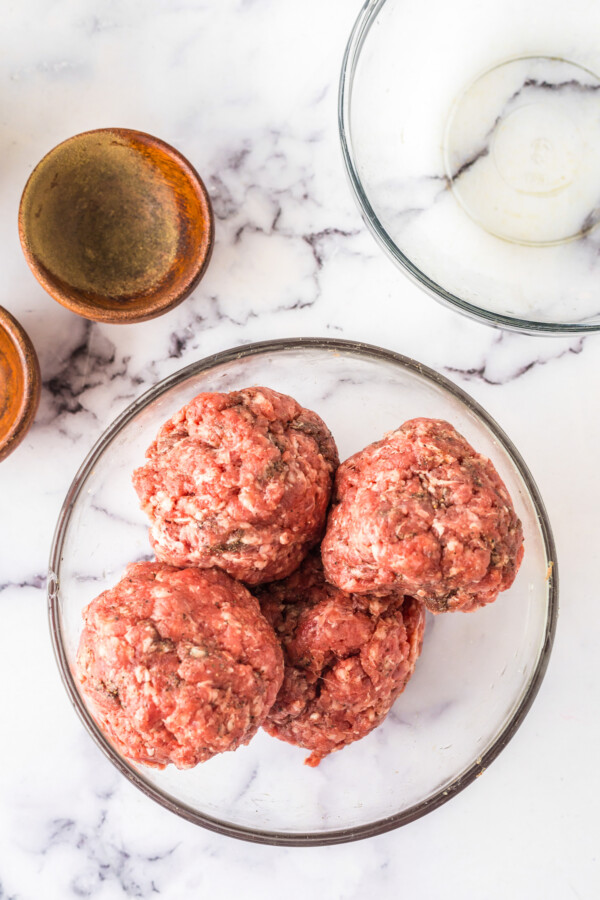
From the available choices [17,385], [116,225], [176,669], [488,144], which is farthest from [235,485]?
[488,144]

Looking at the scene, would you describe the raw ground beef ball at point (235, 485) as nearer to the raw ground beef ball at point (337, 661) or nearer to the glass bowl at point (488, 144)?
the raw ground beef ball at point (337, 661)

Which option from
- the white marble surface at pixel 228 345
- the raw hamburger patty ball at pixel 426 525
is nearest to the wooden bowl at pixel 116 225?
the white marble surface at pixel 228 345

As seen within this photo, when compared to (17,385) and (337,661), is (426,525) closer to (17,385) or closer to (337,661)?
(337,661)

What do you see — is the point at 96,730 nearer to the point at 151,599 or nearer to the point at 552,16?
the point at 151,599

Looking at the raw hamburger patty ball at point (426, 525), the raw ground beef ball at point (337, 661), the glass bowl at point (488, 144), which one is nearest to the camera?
the raw hamburger patty ball at point (426, 525)

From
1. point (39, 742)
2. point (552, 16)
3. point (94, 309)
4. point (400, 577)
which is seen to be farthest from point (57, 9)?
point (39, 742)

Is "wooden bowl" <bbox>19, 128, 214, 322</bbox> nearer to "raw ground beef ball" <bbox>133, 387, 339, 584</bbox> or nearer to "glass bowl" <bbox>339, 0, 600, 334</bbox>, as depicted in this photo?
"glass bowl" <bbox>339, 0, 600, 334</bbox>

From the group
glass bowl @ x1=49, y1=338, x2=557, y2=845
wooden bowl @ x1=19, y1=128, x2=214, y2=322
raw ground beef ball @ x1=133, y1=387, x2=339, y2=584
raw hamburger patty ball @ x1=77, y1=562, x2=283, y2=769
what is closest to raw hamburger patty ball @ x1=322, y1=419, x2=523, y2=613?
raw ground beef ball @ x1=133, y1=387, x2=339, y2=584
